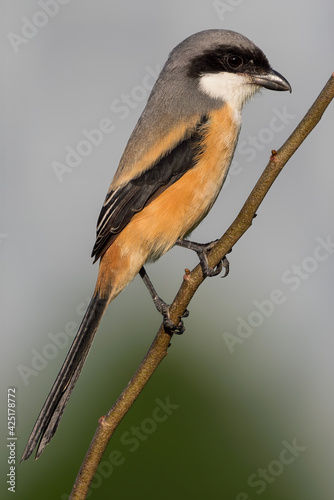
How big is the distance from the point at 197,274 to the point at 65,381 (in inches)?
40.2

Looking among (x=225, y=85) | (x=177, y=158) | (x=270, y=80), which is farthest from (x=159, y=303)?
(x=270, y=80)

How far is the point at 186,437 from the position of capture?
6289mm

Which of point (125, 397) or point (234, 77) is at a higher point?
point (234, 77)

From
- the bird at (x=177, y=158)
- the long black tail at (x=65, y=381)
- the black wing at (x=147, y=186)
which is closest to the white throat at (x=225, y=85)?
the bird at (x=177, y=158)

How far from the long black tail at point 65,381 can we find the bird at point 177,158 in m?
0.02

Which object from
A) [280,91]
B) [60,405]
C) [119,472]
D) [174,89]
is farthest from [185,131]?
[119,472]

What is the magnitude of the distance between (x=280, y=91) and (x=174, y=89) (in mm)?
711

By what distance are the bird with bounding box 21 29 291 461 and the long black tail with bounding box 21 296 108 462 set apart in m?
0.02

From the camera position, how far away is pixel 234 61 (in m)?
4.57

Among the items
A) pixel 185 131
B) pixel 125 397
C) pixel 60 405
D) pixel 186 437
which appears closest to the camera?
pixel 125 397

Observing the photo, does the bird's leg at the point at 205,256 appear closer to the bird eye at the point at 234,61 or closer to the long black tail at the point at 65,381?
the long black tail at the point at 65,381

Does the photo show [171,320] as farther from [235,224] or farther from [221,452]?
[221,452]

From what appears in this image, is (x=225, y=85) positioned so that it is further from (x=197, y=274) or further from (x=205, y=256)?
(x=197, y=274)

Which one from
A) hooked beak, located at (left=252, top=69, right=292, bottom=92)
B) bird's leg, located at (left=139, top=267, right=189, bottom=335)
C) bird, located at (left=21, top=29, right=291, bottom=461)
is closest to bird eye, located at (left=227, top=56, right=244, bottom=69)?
bird, located at (left=21, top=29, right=291, bottom=461)
